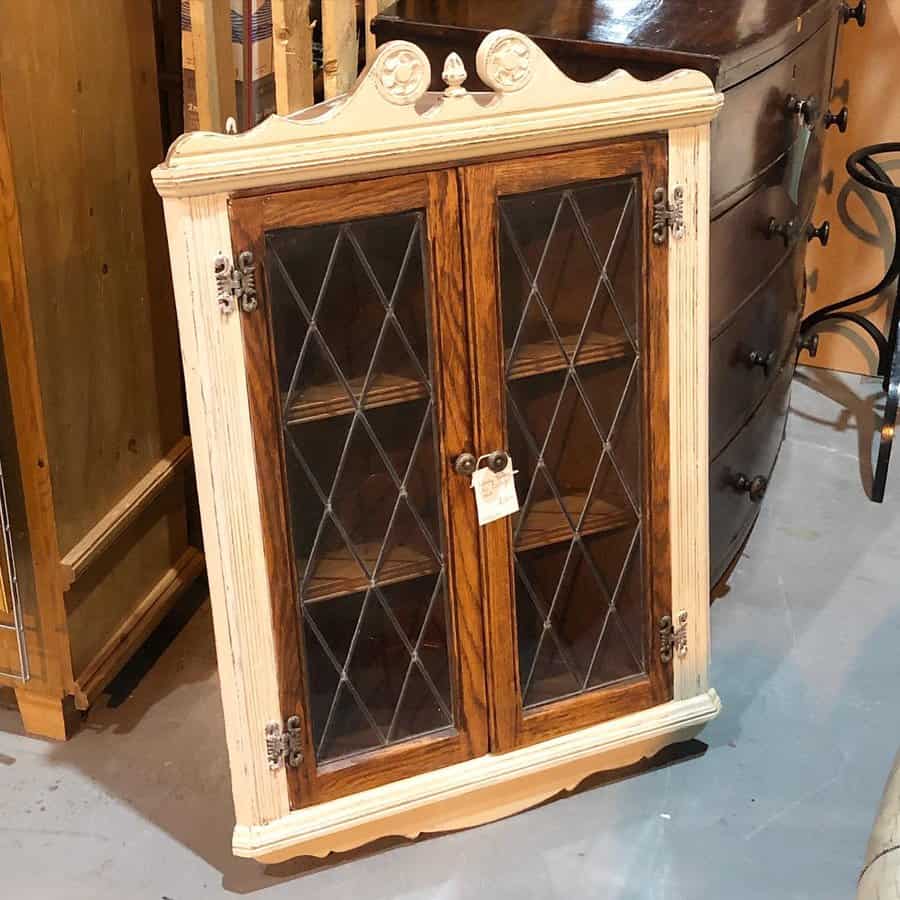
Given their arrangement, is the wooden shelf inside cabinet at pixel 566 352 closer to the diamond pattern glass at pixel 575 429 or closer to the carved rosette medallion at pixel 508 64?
the diamond pattern glass at pixel 575 429

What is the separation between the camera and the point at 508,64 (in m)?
1.56

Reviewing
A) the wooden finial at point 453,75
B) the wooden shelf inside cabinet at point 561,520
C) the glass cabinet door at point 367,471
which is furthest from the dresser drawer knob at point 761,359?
the wooden finial at point 453,75

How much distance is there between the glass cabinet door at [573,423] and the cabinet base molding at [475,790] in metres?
0.03

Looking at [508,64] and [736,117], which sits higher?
[508,64]

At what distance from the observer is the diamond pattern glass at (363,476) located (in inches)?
62.4

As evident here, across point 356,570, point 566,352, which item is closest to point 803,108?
point 566,352

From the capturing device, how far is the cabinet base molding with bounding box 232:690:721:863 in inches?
69.3

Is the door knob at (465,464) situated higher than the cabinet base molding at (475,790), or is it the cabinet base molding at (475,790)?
the door knob at (465,464)

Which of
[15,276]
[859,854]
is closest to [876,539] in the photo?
[859,854]

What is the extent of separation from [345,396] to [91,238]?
59 cm

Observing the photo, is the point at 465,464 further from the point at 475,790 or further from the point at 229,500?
the point at 475,790

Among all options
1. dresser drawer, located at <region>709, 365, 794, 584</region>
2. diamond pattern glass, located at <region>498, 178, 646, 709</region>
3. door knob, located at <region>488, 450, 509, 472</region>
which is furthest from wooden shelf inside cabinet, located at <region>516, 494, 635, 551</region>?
dresser drawer, located at <region>709, 365, 794, 584</region>

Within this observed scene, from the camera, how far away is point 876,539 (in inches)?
103

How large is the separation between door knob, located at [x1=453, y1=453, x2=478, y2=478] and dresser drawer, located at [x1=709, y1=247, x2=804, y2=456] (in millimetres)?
539
